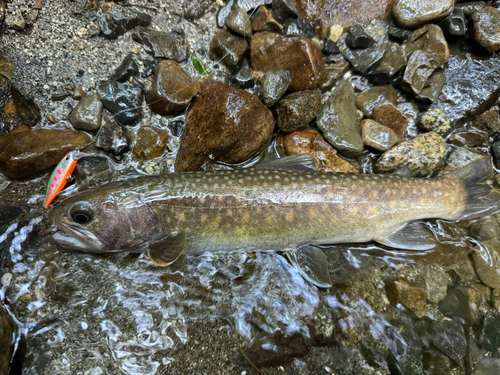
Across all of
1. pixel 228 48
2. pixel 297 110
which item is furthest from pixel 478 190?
pixel 228 48

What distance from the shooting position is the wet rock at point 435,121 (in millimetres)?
4309

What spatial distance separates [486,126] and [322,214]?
3398 millimetres

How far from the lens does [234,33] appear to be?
4.38 meters

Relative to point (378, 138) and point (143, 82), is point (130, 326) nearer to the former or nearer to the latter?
point (143, 82)

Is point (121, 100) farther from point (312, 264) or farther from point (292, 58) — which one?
point (312, 264)

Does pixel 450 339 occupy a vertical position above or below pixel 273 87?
below

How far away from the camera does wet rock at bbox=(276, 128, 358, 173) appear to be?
4117mm

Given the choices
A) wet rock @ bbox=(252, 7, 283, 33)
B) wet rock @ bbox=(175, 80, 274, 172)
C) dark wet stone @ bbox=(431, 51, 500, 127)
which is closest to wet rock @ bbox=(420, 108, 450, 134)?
dark wet stone @ bbox=(431, 51, 500, 127)

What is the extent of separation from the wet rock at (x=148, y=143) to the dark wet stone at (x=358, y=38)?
3.37 meters

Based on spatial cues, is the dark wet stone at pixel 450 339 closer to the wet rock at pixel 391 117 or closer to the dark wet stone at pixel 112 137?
the wet rock at pixel 391 117

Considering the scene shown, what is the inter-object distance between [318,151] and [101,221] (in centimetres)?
302

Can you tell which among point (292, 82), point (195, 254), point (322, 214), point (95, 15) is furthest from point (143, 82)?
point (322, 214)

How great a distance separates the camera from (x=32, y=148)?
3.52 metres

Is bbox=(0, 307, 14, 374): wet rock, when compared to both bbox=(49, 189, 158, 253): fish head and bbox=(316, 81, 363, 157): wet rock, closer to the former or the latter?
bbox=(49, 189, 158, 253): fish head
